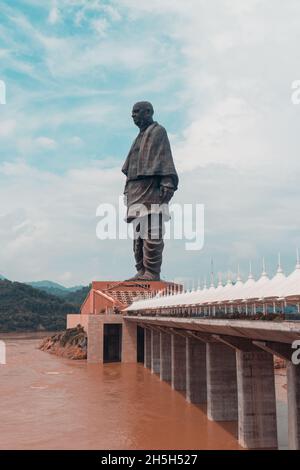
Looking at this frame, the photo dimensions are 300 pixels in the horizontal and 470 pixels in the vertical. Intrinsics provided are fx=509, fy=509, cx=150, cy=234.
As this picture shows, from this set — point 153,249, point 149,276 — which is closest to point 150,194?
point 153,249

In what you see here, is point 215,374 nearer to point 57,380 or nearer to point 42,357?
point 57,380

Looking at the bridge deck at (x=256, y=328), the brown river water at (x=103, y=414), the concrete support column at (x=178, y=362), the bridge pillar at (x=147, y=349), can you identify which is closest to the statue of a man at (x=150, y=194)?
the bridge pillar at (x=147, y=349)

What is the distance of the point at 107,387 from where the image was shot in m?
39.2

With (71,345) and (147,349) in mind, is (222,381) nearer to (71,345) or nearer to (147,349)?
(147,349)

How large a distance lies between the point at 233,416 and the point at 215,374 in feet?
7.78

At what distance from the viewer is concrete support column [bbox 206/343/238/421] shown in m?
26.1

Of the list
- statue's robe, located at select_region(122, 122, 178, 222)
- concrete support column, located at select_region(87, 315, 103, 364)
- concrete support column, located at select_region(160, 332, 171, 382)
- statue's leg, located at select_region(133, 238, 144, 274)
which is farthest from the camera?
statue's leg, located at select_region(133, 238, 144, 274)

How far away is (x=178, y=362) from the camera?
3656cm

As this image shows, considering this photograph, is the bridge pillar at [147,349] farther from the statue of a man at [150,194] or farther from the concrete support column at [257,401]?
the concrete support column at [257,401]

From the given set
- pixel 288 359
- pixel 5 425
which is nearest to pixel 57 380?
pixel 5 425

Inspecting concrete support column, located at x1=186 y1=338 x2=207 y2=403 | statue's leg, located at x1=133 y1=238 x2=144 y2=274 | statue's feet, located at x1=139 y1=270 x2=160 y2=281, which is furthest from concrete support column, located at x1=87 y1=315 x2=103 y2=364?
concrete support column, located at x1=186 y1=338 x2=207 y2=403

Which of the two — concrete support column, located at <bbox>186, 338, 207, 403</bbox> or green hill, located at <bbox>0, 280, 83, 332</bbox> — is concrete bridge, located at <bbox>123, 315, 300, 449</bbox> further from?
green hill, located at <bbox>0, 280, 83, 332</bbox>

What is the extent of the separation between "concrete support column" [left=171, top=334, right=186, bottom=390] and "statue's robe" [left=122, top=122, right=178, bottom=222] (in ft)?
119

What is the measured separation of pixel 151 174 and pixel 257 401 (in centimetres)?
5285
